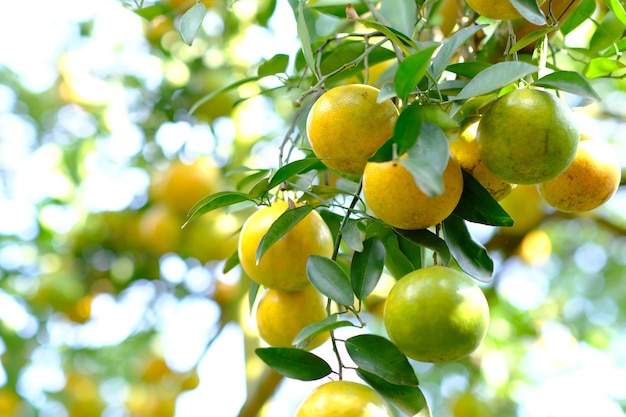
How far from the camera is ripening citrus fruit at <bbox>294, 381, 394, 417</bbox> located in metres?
0.61

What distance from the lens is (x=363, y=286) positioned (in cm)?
64

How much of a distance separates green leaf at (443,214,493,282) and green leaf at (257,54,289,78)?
31 centimetres

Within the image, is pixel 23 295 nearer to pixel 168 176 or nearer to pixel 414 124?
pixel 168 176

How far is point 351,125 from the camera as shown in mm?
614

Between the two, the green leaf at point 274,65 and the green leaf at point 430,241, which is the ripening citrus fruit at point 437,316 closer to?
the green leaf at point 430,241

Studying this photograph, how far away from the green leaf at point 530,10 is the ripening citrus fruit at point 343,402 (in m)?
0.33

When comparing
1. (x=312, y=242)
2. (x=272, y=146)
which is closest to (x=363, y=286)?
(x=312, y=242)

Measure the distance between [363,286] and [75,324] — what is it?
1618mm

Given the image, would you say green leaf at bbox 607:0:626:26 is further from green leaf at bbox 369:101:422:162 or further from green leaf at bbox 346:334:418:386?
green leaf at bbox 346:334:418:386

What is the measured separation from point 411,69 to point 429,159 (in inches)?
2.9

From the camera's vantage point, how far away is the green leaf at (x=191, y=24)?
65cm

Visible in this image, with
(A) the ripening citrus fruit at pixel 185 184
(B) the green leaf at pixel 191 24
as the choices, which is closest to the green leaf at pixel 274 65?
(B) the green leaf at pixel 191 24

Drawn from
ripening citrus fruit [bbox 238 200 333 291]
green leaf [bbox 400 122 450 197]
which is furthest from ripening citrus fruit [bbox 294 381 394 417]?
green leaf [bbox 400 122 450 197]

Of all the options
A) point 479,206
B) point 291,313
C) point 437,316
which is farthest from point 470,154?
point 291,313
